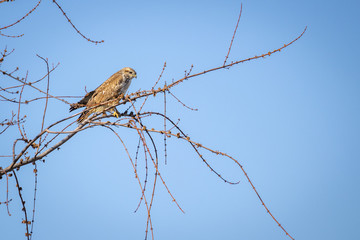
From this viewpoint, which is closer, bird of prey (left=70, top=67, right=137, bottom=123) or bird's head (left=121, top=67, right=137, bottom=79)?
bird of prey (left=70, top=67, right=137, bottom=123)

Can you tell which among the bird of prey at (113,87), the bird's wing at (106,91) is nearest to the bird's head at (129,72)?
the bird of prey at (113,87)

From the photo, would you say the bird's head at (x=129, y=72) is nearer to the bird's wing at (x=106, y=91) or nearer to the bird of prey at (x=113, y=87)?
the bird of prey at (x=113, y=87)

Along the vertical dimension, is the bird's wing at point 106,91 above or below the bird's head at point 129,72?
below

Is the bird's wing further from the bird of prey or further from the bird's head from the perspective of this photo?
the bird's head

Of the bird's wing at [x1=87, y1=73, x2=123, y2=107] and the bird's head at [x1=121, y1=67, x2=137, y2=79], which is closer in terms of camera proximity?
the bird's wing at [x1=87, y1=73, x2=123, y2=107]

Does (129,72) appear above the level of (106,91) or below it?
above

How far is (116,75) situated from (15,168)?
14.6 ft

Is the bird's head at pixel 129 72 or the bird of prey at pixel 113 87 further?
the bird's head at pixel 129 72

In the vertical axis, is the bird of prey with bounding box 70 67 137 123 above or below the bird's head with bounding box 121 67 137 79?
below

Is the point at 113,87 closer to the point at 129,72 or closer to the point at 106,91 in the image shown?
the point at 106,91

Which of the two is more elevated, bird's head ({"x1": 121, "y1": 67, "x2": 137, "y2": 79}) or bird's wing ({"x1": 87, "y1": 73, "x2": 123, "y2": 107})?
bird's head ({"x1": 121, "y1": 67, "x2": 137, "y2": 79})

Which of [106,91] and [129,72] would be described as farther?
[129,72]

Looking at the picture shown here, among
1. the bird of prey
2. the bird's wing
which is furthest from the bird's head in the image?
the bird's wing

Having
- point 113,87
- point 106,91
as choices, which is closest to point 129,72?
point 113,87
